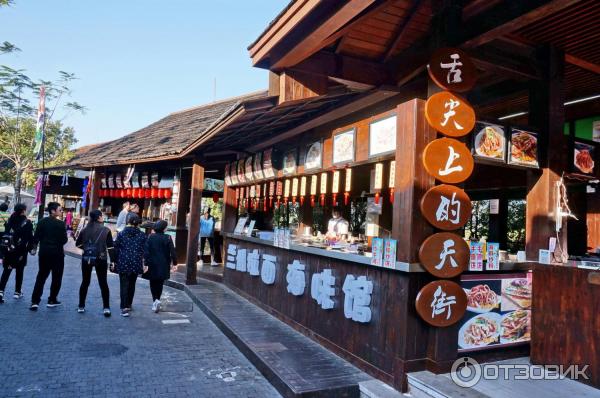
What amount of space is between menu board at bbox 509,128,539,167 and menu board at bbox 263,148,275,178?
5.88 m

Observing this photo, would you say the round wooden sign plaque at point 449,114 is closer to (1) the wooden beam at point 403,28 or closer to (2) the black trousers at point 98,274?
(1) the wooden beam at point 403,28

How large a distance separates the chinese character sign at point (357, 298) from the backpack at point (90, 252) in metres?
5.22

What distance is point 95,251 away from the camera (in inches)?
314

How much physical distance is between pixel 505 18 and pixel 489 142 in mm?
1496

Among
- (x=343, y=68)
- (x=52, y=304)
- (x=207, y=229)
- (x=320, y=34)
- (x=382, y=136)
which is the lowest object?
(x=52, y=304)

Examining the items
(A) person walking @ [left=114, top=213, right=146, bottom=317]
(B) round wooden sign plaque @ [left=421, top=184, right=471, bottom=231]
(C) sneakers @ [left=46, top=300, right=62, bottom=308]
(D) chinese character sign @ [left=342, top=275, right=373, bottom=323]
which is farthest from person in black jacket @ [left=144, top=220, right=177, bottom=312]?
(B) round wooden sign plaque @ [left=421, top=184, right=471, bottom=231]

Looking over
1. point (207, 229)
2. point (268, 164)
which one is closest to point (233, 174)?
point (268, 164)

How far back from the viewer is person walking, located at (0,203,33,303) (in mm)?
8359

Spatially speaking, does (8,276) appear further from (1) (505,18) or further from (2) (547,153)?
(2) (547,153)

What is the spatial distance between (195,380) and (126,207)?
1015 centimetres

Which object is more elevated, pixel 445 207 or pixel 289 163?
pixel 289 163

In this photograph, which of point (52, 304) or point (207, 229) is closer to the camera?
point (52, 304)

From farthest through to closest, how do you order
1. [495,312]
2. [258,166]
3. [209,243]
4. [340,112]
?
[209,243]
[258,166]
[340,112]
[495,312]

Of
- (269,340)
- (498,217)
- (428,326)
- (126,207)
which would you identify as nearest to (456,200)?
(428,326)
